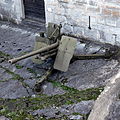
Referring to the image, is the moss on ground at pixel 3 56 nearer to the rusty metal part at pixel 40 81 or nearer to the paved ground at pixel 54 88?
the paved ground at pixel 54 88

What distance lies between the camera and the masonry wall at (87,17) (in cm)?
589

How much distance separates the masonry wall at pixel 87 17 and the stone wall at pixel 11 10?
34.0 inches

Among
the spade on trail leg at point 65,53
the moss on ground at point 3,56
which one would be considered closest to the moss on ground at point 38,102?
the spade on trail leg at point 65,53

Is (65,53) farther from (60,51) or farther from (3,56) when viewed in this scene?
(3,56)

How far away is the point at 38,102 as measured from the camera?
16.7 ft

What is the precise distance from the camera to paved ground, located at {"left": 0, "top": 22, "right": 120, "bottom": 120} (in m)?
4.86

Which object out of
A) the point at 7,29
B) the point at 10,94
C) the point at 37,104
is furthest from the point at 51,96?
the point at 7,29

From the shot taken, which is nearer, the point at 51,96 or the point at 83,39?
the point at 51,96

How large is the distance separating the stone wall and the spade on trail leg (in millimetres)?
2188

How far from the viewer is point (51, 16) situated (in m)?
6.76

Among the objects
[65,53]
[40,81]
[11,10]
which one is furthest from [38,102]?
Answer: [11,10]

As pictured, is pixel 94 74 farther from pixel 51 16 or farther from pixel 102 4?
pixel 51 16

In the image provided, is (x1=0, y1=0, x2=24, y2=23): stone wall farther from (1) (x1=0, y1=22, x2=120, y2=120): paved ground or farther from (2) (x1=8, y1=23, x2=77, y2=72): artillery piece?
(2) (x1=8, y1=23, x2=77, y2=72): artillery piece

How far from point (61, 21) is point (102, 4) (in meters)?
1.07
